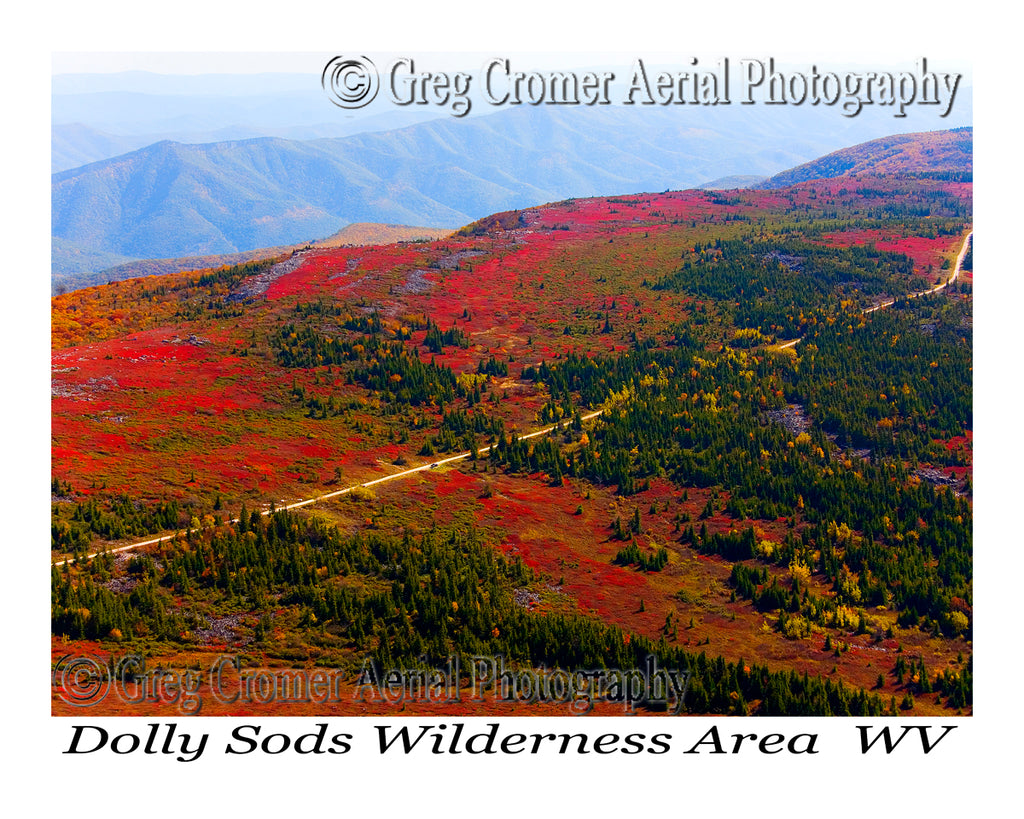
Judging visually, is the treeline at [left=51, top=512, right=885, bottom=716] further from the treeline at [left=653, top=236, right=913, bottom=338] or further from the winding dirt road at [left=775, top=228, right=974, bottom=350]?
the treeline at [left=653, top=236, right=913, bottom=338]

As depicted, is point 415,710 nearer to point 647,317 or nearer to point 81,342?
point 81,342

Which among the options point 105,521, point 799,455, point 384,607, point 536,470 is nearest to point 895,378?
point 799,455

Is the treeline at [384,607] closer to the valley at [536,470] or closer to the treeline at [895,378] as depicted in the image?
the valley at [536,470]

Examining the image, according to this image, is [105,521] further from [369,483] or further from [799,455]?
[799,455]

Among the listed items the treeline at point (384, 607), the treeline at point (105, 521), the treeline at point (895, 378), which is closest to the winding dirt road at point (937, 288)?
the treeline at point (895, 378)

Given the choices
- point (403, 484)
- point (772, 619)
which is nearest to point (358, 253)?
point (403, 484)

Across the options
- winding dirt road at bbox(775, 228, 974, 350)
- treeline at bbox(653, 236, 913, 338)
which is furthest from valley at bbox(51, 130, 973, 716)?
winding dirt road at bbox(775, 228, 974, 350)

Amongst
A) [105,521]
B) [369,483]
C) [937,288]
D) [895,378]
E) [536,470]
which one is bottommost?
[105,521]

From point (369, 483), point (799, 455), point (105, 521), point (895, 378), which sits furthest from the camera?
point (895, 378)
